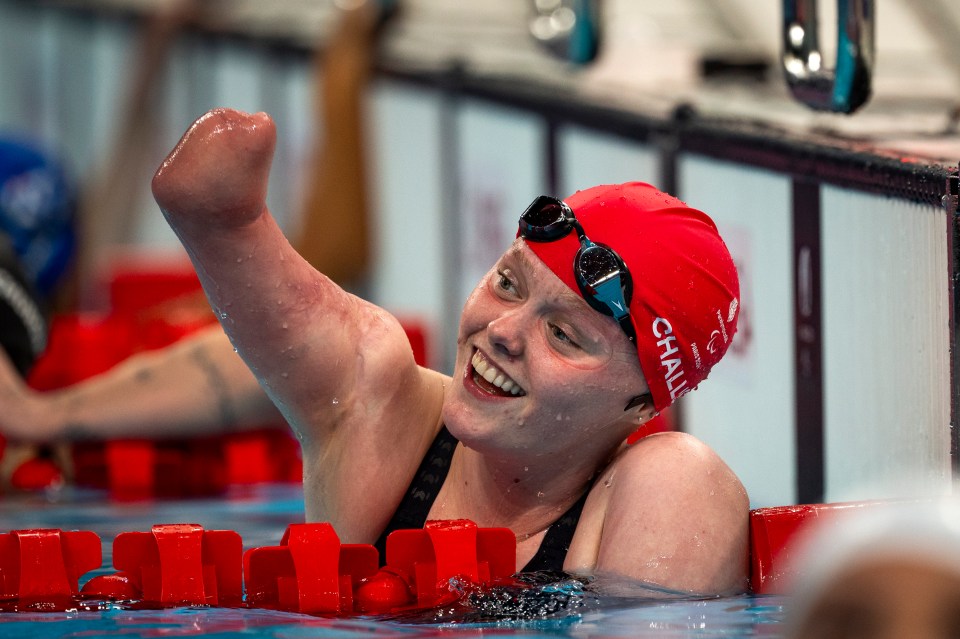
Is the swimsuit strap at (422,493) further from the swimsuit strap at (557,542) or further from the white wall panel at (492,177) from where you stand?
the white wall panel at (492,177)

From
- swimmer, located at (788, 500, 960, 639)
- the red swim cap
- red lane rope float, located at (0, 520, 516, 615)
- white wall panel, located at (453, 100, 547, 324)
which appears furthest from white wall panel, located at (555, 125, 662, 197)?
swimmer, located at (788, 500, 960, 639)

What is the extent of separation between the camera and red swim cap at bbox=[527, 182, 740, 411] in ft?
8.40

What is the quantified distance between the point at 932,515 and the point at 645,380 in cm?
114

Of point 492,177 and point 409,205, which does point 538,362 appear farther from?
point 409,205

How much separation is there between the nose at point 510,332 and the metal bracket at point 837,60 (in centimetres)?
100

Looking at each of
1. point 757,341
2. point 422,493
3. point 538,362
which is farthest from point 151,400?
point 538,362

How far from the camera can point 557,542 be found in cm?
267

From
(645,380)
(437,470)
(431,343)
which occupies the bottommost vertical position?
(431,343)

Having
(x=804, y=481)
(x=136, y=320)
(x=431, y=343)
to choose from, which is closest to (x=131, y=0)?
(x=431, y=343)

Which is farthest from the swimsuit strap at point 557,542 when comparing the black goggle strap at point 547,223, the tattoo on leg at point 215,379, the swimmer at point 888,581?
the tattoo on leg at point 215,379

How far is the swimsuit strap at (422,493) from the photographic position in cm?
278

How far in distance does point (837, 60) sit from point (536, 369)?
1.08m

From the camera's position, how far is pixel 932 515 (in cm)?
146

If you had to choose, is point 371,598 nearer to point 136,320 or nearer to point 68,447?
point 68,447
